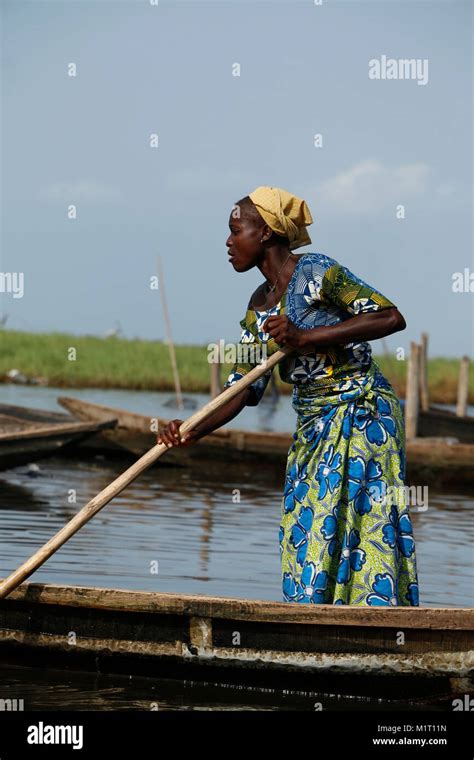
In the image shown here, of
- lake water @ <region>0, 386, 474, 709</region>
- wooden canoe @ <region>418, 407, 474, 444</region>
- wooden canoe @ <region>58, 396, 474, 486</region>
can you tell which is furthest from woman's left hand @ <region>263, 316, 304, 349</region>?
wooden canoe @ <region>418, 407, 474, 444</region>

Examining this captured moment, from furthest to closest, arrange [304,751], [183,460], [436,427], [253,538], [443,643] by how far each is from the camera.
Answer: [436,427], [183,460], [253,538], [443,643], [304,751]

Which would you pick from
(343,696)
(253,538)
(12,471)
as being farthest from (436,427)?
(343,696)

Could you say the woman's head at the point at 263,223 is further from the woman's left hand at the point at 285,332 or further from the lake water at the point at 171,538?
the lake water at the point at 171,538

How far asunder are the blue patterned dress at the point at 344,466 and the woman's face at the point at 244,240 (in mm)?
142

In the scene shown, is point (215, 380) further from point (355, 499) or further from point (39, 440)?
point (355, 499)

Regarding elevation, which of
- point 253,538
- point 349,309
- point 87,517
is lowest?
point 253,538

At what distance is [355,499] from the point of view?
4.05 meters

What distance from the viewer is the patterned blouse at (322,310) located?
397 centimetres

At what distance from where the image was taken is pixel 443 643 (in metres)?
4.10

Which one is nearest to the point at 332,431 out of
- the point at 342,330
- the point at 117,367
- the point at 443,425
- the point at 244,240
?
the point at 342,330

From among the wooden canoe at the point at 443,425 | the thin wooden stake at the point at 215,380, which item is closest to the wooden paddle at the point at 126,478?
the thin wooden stake at the point at 215,380

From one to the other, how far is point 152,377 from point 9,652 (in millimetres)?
19990

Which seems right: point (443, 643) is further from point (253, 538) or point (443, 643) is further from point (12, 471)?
point (12, 471)

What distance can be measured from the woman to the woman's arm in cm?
5
